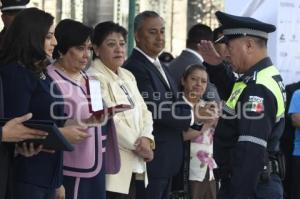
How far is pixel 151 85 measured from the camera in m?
6.23

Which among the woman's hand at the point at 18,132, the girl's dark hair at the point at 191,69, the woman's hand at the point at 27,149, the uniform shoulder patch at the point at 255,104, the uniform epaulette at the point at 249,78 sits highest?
the uniform epaulette at the point at 249,78

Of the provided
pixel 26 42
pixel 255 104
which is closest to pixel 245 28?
pixel 255 104

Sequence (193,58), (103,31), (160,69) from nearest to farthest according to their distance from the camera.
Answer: (103,31), (160,69), (193,58)

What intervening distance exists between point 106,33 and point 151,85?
55 centimetres

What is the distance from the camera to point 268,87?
15.4ft

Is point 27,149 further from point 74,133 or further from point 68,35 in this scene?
point 68,35

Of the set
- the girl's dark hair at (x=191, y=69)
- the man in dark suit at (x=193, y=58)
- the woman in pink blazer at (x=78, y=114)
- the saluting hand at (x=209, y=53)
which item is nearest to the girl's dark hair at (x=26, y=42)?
the woman in pink blazer at (x=78, y=114)

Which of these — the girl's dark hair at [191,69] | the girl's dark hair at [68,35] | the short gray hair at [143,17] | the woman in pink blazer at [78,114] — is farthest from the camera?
the girl's dark hair at [191,69]

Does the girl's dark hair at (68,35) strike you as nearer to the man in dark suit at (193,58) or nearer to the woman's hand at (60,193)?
the woman's hand at (60,193)

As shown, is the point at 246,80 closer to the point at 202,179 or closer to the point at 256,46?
the point at 256,46

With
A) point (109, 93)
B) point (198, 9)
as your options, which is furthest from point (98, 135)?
point (198, 9)

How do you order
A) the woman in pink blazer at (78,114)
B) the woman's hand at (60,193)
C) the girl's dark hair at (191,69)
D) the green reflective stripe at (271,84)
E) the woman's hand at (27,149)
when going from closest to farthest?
the woman's hand at (27,149), the green reflective stripe at (271,84), the woman's hand at (60,193), the woman in pink blazer at (78,114), the girl's dark hair at (191,69)

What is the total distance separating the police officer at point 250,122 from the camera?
459 centimetres

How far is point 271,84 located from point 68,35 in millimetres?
1550
